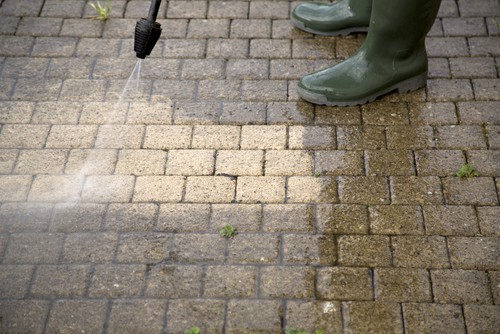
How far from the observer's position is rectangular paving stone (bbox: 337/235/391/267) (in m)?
3.00

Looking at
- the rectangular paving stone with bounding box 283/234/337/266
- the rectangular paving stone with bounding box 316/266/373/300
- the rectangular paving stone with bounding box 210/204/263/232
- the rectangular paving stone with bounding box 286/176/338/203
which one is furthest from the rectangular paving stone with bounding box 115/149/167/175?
the rectangular paving stone with bounding box 316/266/373/300

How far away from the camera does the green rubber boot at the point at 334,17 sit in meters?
4.13

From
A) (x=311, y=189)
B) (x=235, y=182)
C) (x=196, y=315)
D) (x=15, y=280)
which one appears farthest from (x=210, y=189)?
(x=15, y=280)

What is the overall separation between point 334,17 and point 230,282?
6.38ft

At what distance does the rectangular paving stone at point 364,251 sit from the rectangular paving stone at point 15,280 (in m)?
1.33

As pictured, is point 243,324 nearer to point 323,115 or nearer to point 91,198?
point 91,198

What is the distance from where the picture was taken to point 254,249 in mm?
3062

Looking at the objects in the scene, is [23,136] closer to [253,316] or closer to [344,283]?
[253,316]

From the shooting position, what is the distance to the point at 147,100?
380cm

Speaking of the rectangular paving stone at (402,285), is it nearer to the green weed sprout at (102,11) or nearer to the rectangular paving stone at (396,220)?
the rectangular paving stone at (396,220)

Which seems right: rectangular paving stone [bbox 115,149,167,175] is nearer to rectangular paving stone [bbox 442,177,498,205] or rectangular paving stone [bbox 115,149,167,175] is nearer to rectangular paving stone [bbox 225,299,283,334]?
rectangular paving stone [bbox 225,299,283,334]

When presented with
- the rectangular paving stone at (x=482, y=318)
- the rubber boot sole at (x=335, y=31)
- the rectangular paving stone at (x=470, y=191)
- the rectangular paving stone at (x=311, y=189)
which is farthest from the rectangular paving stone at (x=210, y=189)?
the rubber boot sole at (x=335, y=31)

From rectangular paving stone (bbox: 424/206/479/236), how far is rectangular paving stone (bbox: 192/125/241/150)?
1.02 m

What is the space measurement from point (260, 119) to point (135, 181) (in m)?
0.76
